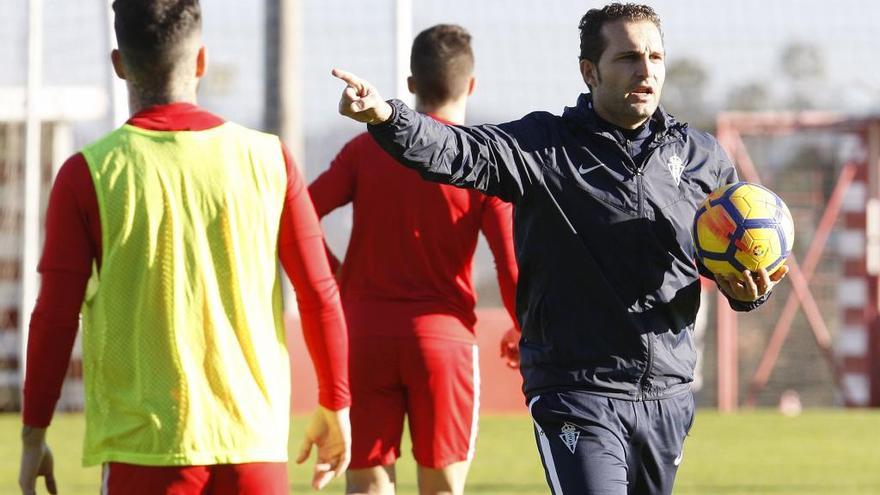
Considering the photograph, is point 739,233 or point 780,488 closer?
point 739,233

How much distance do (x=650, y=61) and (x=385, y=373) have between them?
206 cm

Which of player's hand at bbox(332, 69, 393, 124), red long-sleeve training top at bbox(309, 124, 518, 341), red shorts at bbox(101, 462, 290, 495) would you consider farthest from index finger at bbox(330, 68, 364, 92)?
red long-sleeve training top at bbox(309, 124, 518, 341)

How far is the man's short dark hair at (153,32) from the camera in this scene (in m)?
3.81

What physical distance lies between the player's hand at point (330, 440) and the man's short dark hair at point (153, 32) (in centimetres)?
96

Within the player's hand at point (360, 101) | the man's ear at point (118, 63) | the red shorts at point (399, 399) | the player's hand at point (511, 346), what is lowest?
the red shorts at point (399, 399)

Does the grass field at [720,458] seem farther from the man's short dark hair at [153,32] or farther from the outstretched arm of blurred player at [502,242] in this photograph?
the man's short dark hair at [153,32]

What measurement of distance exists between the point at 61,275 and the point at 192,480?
22.9 inches

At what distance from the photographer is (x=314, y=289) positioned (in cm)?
388

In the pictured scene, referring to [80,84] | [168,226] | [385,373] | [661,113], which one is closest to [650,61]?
[661,113]

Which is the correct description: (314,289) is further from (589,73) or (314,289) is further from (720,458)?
(720,458)

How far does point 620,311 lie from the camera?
14.8 feet

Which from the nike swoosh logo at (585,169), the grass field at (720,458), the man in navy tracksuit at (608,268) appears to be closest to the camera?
the man in navy tracksuit at (608,268)

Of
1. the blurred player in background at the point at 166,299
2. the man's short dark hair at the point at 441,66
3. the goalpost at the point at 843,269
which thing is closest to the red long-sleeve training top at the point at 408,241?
the man's short dark hair at the point at 441,66

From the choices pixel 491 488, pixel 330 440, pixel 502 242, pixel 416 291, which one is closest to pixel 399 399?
pixel 416 291
